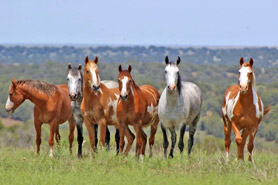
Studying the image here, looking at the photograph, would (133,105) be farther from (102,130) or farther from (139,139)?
(102,130)

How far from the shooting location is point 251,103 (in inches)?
536

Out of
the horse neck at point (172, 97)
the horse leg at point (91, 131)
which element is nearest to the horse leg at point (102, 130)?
the horse leg at point (91, 131)

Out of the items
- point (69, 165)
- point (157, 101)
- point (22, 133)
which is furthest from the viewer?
point (22, 133)

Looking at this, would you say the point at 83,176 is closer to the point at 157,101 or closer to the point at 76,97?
the point at 76,97

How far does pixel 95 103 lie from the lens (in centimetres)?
1472

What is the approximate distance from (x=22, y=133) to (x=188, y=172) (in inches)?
1249

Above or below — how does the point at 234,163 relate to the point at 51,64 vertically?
above

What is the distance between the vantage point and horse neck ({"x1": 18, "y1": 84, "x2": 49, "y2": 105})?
1544cm

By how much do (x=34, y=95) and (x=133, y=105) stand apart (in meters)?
2.54

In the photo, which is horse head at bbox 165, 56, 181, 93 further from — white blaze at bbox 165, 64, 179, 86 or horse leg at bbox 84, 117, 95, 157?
horse leg at bbox 84, 117, 95, 157

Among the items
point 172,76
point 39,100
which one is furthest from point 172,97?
point 39,100

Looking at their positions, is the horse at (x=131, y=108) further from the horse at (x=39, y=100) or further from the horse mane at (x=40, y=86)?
the horse mane at (x=40, y=86)

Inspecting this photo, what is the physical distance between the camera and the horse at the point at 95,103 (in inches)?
571

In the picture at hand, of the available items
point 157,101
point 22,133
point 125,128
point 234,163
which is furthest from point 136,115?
point 22,133
